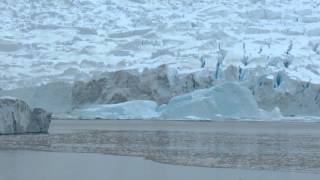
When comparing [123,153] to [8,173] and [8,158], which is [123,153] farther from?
[8,173]

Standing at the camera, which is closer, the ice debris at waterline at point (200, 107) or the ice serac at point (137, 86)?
the ice debris at waterline at point (200, 107)

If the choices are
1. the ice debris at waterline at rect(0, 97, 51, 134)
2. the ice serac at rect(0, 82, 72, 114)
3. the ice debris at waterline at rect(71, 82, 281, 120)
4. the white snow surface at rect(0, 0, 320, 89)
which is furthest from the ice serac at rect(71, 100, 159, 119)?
the ice debris at waterline at rect(0, 97, 51, 134)

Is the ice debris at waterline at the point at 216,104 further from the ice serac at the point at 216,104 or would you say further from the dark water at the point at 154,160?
the dark water at the point at 154,160

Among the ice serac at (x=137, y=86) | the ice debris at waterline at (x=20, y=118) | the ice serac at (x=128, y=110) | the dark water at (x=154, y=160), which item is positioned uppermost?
the dark water at (x=154, y=160)

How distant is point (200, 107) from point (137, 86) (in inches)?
288

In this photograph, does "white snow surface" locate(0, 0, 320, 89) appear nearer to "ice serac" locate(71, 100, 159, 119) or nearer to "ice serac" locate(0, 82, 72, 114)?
"ice serac" locate(0, 82, 72, 114)

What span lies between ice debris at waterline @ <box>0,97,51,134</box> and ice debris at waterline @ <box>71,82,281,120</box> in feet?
49.9

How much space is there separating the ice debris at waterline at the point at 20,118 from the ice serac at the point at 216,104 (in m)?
15.2

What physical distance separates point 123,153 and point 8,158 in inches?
134

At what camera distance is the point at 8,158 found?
55.1 feet

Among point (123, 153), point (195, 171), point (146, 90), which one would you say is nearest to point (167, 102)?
point (146, 90)

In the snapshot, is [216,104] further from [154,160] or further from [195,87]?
[154,160]

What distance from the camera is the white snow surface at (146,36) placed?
6412cm

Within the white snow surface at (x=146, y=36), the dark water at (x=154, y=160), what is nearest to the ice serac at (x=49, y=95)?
the white snow surface at (x=146, y=36)
